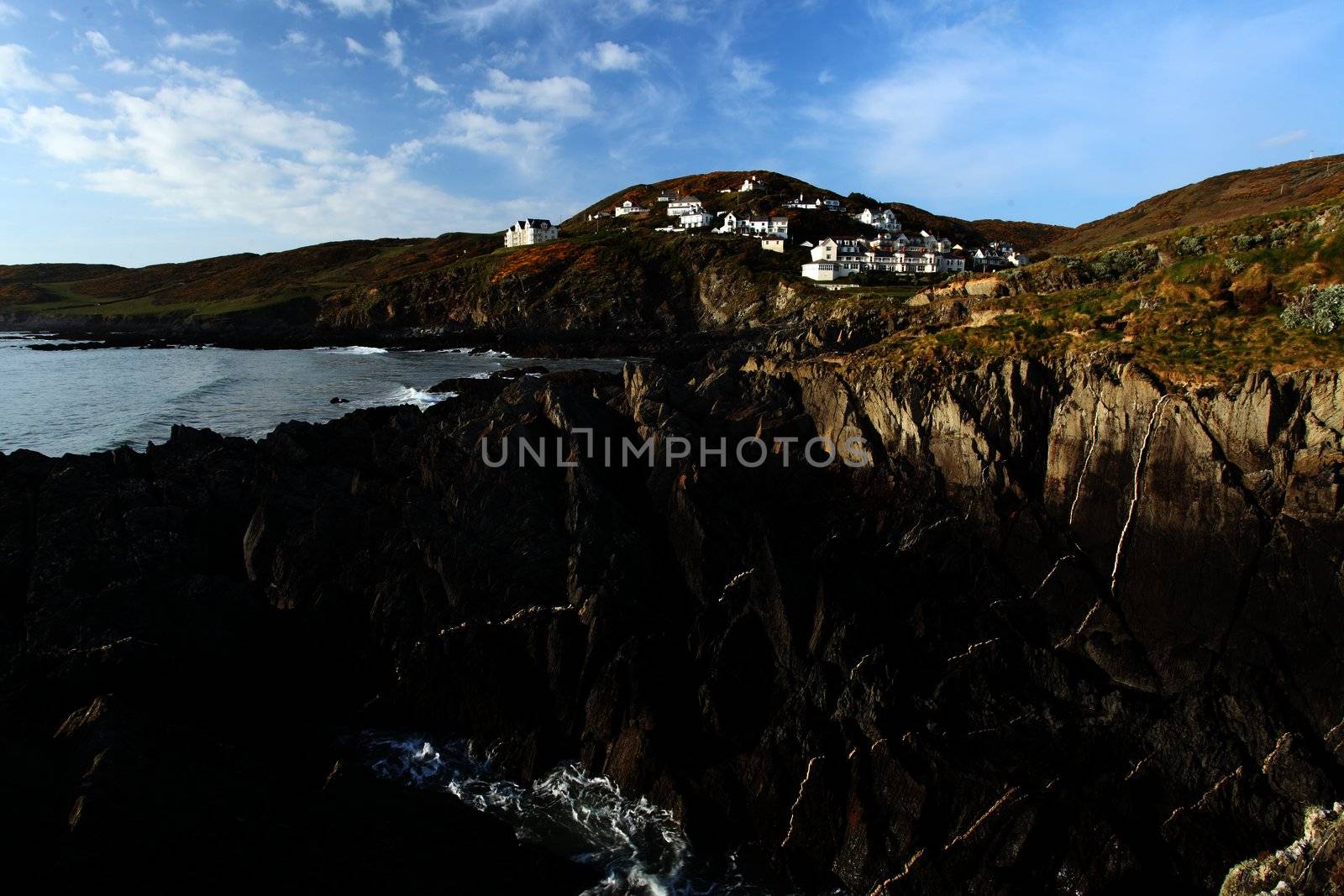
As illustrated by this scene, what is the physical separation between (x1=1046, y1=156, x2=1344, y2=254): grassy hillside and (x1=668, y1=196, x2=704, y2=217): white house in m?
77.9

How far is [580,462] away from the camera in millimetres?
25000

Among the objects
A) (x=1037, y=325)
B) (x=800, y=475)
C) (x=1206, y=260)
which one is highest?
(x=1206, y=260)

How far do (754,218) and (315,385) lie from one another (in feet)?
358

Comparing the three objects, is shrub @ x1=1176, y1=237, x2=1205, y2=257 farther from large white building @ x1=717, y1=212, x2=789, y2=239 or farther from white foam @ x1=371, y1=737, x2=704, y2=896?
large white building @ x1=717, y1=212, x2=789, y2=239

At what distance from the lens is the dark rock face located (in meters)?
15.1

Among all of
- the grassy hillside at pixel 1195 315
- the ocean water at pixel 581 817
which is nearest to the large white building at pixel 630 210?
the grassy hillside at pixel 1195 315

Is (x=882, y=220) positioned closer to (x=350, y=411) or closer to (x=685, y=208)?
(x=685, y=208)

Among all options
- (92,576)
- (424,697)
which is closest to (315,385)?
(92,576)

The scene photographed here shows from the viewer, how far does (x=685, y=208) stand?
552 feet

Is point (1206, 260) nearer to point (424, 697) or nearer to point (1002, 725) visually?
point (1002, 725)

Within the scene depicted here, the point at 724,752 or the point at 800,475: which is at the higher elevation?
the point at 800,475

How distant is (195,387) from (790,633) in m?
74.7

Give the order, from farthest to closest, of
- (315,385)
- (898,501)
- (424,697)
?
(315,385) < (898,501) < (424,697)

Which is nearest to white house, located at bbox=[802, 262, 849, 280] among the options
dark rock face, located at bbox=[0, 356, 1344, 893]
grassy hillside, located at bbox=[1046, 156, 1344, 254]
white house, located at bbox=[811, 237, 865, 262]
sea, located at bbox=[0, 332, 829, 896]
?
white house, located at bbox=[811, 237, 865, 262]
